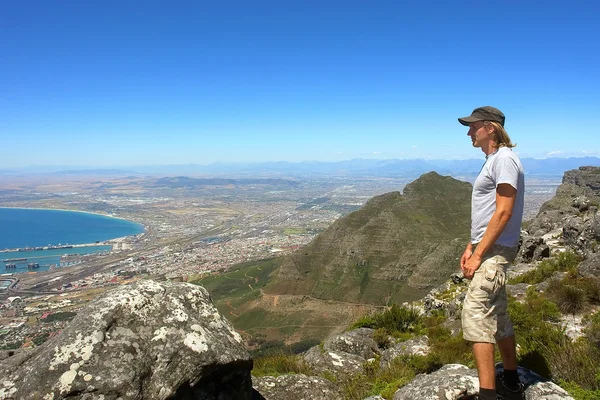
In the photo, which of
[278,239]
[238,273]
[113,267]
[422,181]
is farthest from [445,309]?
[278,239]

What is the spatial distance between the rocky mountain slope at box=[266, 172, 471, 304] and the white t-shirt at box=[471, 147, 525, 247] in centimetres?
5313

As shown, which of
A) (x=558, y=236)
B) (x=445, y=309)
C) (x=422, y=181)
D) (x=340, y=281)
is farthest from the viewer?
(x=422, y=181)

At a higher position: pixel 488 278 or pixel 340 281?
pixel 488 278

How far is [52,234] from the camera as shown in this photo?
16112 centimetres

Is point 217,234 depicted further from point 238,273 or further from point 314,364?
point 314,364

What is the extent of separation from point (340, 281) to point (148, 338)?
6421 cm

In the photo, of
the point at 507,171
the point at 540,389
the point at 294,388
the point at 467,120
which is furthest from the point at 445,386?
the point at 467,120

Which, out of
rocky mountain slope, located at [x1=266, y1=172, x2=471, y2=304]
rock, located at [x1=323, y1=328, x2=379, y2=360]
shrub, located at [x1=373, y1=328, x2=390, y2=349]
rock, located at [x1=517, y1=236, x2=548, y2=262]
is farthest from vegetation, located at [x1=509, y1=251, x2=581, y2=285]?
rocky mountain slope, located at [x1=266, y1=172, x2=471, y2=304]

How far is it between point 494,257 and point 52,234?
19888 cm

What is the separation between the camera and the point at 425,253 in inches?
2411

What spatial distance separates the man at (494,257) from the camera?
12.9 ft

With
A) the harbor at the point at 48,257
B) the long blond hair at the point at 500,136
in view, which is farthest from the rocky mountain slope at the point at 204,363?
the harbor at the point at 48,257

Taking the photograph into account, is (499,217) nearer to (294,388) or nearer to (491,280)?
(491,280)

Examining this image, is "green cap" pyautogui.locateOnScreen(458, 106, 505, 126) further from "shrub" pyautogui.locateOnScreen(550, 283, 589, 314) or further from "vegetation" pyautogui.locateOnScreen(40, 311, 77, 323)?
"vegetation" pyautogui.locateOnScreen(40, 311, 77, 323)
